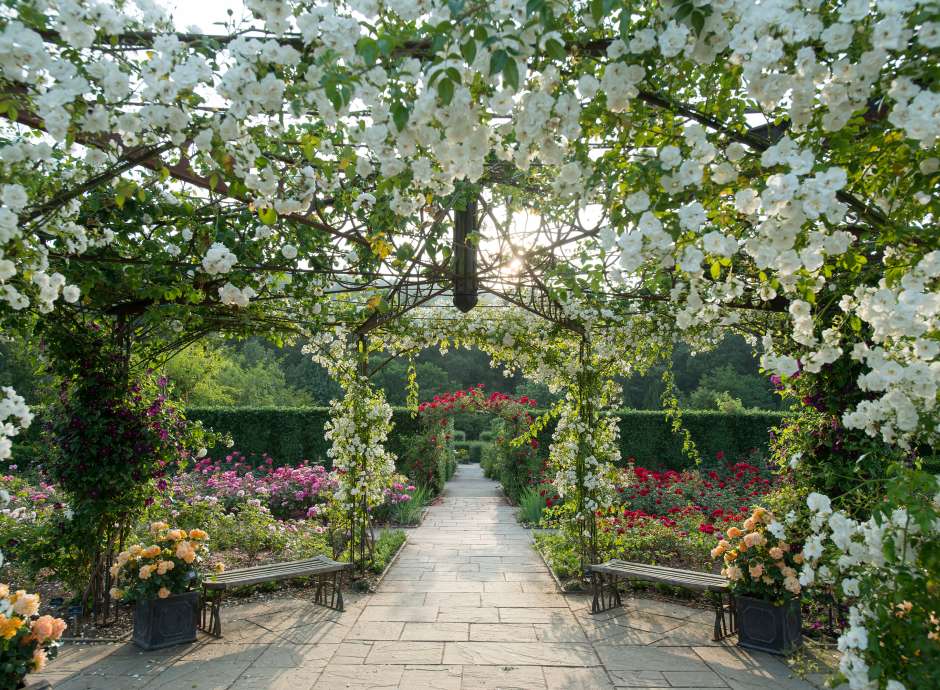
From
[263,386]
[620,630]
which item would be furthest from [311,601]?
[263,386]

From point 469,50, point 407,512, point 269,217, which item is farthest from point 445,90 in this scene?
point 407,512

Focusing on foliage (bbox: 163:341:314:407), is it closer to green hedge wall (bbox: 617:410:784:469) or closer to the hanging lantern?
the hanging lantern

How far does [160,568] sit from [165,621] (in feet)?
1.17

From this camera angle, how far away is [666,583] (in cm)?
440

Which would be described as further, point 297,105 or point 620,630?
point 620,630

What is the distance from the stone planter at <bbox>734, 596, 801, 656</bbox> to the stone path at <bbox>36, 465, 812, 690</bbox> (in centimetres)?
10

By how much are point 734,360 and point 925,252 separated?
23.8 meters

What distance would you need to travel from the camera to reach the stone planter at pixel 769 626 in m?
3.62

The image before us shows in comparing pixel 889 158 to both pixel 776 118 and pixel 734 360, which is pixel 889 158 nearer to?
pixel 776 118

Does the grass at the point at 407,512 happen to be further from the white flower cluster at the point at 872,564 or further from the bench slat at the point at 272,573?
the white flower cluster at the point at 872,564

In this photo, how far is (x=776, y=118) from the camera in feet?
6.45

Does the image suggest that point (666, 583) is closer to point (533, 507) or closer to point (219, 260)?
point (533, 507)

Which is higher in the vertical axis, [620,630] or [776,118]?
[776,118]

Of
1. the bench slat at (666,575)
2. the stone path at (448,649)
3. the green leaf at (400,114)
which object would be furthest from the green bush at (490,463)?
the green leaf at (400,114)
